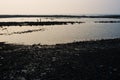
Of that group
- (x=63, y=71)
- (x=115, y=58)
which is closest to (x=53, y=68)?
(x=63, y=71)

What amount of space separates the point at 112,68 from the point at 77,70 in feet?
7.50

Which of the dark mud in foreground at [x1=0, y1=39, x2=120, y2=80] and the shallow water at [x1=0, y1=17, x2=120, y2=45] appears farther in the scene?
the shallow water at [x1=0, y1=17, x2=120, y2=45]

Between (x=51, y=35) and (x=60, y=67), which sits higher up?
(x=60, y=67)

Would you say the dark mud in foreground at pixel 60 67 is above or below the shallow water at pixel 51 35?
above

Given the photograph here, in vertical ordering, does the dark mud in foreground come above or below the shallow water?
above

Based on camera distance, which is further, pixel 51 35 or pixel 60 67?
pixel 51 35

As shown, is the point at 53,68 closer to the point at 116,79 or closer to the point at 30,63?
the point at 30,63

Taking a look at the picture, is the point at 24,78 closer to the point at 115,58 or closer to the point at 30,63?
the point at 30,63

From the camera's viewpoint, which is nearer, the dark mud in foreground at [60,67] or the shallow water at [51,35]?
the dark mud in foreground at [60,67]

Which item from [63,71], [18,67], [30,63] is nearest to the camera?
[63,71]

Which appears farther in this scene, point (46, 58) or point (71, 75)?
point (46, 58)

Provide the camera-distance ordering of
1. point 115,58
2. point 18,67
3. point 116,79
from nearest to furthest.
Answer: point 116,79 < point 18,67 < point 115,58

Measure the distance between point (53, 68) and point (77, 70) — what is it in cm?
162

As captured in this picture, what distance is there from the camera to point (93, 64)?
18.0 metres
